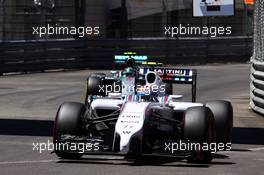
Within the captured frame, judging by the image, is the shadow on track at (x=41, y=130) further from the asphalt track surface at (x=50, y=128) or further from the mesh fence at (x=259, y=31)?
the mesh fence at (x=259, y=31)

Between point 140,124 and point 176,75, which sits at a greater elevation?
point 176,75

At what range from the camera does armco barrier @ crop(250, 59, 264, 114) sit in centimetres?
1621

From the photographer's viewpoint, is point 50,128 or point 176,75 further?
point 50,128

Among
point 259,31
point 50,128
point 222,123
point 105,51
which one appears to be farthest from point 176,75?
point 105,51

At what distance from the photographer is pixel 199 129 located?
9.70 m

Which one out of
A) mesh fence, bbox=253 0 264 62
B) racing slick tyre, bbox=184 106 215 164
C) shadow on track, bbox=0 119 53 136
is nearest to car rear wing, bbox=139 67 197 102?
racing slick tyre, bbox=184 106 215 164

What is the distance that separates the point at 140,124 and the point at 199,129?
71 cm

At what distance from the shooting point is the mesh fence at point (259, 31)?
16.7m

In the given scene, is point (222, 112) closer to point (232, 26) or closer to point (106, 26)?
point (106, 26)

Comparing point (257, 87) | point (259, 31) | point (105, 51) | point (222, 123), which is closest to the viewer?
point (222, 123)

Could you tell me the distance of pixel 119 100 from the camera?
10680mm

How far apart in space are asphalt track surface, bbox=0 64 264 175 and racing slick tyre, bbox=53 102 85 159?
140mm

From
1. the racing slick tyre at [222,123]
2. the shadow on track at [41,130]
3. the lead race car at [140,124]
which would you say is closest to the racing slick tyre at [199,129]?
the lead race car at [140,124]

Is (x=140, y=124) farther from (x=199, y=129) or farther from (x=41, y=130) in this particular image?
(x=41, y=130)
